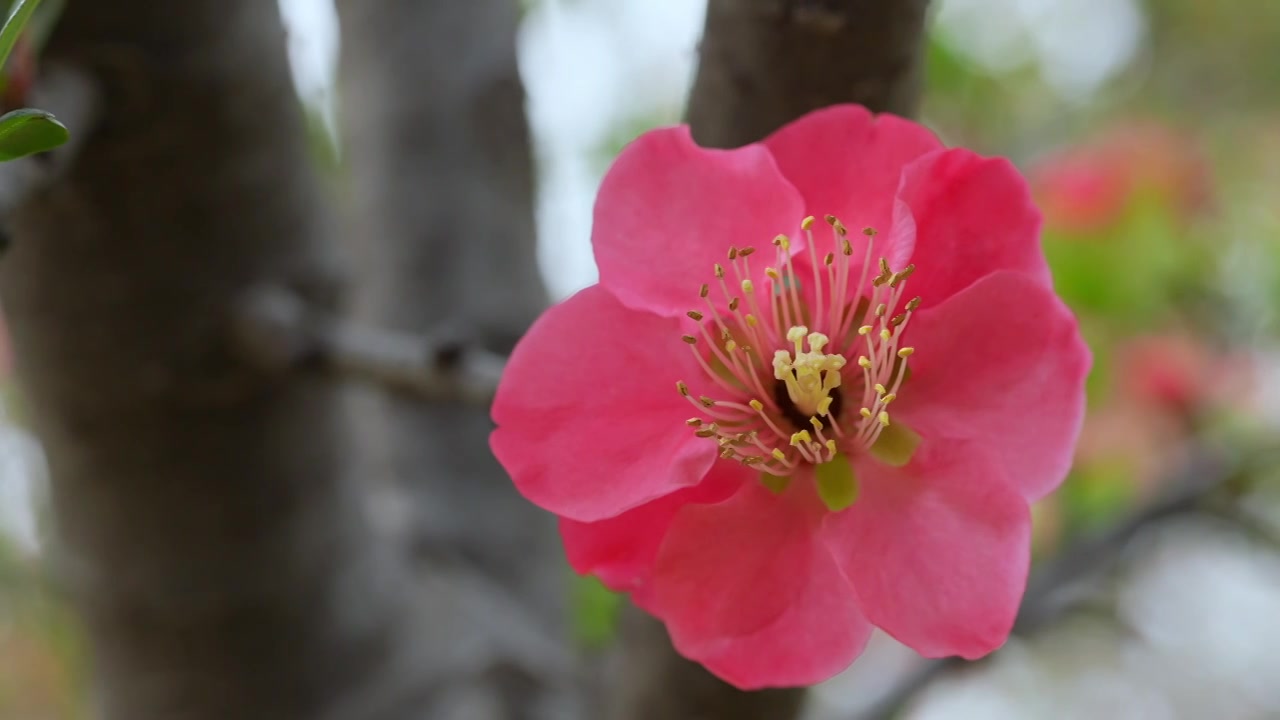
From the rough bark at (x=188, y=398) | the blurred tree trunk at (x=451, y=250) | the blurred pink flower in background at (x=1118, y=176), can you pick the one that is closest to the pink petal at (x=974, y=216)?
the rough bark at (x=188, y=398)

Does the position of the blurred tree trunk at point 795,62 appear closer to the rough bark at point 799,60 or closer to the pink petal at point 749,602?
the rough bark at point 799,60

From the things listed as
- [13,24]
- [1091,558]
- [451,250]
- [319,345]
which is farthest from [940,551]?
[451,250]

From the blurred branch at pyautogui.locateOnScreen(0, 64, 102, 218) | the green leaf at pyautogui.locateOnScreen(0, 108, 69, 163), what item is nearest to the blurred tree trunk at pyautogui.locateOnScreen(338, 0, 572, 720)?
the blurred branch at pyautogui.locateOnScreen(0, 64, 102, 218)

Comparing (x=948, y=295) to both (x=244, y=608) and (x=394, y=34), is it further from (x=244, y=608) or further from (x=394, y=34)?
(x=394, y=34)

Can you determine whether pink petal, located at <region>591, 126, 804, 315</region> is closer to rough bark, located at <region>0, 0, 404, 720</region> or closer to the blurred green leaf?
rough bark, located at <region>0, 0, 404, 720</region>

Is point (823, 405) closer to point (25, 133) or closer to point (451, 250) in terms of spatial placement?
point (25, 133)

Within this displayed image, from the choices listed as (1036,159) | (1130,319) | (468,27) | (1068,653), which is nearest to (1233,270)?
(1130,319)

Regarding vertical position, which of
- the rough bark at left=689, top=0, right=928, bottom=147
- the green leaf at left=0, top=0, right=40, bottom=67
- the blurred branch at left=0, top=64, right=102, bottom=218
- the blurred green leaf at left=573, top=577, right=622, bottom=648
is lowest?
the blurred green leaf at left=573, top=577, right=622, bottom=648
